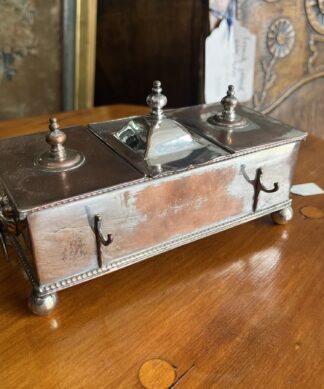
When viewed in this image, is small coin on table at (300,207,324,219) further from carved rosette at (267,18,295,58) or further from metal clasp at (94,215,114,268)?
carved rosette at (267,18,295,58)

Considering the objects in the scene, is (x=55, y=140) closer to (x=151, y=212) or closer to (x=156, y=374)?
(x=151, y=212)

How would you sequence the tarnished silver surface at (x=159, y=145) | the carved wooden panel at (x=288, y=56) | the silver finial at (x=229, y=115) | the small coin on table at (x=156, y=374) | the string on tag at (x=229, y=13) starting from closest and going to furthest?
1. the small coin on table at (x=156, y=374)
2. the tarnished silver surface at (x=159, y=145)
3. the silver finial at (x=229, y=115)
4. the string on tag at (x=229, y=13)
5. the carved wooden panel at (x=288, y=56)

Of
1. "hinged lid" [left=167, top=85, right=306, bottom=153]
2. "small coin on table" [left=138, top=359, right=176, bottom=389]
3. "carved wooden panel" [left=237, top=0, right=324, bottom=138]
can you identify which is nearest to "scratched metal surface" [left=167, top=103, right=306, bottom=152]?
"hinged lid" [left=167, top=85, right=306, bottom=153]

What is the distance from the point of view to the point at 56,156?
643 mm

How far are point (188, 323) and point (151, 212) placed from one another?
182 millimetres

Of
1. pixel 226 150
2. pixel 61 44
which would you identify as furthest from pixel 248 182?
pixel 61 44

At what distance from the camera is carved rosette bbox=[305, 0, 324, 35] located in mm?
1361

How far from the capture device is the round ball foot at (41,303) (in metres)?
0.63

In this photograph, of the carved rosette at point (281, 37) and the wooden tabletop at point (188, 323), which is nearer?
the wooden tabletop at point (188, 323)

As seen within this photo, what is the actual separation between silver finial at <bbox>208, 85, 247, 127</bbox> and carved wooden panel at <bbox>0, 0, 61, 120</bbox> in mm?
833

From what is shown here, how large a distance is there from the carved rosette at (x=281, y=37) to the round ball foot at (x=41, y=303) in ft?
3.62

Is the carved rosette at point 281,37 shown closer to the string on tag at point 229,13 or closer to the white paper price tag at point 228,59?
the white paper price tag at point 228,59

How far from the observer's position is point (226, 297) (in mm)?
683

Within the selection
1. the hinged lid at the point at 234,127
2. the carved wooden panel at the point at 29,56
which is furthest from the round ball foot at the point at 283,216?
the carved wooden panel at the point at 29,56
